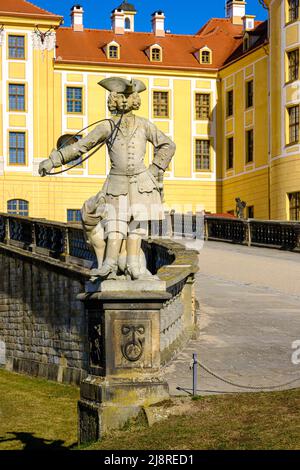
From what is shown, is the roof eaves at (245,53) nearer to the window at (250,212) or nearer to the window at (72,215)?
the window at (250,212)

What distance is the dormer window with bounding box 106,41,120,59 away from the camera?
52.8m

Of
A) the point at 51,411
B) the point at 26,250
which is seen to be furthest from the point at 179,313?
the point at 26,250

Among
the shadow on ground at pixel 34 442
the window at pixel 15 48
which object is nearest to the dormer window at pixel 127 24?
the window at pixel 15 48

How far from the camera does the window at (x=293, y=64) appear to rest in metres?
42.9

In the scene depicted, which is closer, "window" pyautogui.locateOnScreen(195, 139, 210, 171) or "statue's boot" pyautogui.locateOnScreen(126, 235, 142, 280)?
"statue's boot" pyautogui.locateOnScreen(126, 235, 142, 280)

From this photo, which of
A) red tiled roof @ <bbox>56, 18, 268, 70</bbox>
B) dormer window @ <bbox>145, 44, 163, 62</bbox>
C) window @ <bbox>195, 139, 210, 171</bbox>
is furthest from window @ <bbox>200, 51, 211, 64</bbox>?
window @ <bbox>195, 139, 210, 171</bbox>

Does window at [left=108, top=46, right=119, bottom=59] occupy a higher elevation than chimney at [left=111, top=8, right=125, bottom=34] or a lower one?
lower

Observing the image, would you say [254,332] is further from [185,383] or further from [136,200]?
Answer: [136,200]

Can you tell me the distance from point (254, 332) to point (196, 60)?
1605 inches

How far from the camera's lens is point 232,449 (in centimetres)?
792

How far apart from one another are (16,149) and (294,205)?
49.6ft

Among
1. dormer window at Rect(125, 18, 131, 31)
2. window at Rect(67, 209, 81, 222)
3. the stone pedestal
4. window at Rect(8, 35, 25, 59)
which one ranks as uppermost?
dormer window at Rect(125, 18, 131, 31)

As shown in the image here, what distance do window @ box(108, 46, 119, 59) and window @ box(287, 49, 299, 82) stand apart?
12.2 meters

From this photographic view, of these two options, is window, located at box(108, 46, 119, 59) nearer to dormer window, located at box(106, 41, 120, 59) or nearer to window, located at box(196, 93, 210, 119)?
dormer window, located at box(106, 41, 120, 59)
